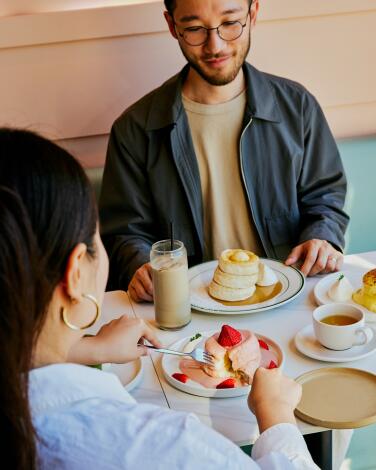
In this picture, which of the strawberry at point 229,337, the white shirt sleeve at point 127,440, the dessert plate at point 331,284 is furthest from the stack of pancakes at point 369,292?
the white shirt sleeve at point 127,440

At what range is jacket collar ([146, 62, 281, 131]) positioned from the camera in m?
2.06

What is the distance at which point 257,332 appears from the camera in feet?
4.80

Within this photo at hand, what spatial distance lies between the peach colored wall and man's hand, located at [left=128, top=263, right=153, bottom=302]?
880 millimetres

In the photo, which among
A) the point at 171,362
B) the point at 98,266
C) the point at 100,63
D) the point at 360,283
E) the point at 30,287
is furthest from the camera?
the point at 100,63

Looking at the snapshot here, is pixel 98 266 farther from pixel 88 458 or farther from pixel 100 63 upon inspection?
pixel 100 63

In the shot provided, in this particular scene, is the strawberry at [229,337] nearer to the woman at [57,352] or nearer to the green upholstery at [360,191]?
the woman at [57,352]

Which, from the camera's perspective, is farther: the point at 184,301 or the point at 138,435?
the point at 184,301

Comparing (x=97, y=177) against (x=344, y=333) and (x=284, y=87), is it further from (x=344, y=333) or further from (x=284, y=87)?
(x=344, y=333)

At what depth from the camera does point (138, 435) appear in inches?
33.8

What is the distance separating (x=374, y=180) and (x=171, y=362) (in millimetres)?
1340

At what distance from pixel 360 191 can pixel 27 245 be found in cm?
181

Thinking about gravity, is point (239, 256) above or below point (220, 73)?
below

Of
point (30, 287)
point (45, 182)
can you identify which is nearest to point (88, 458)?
point (30, 287)

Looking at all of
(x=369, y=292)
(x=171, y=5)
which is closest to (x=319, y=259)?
(x=369, y=292)
